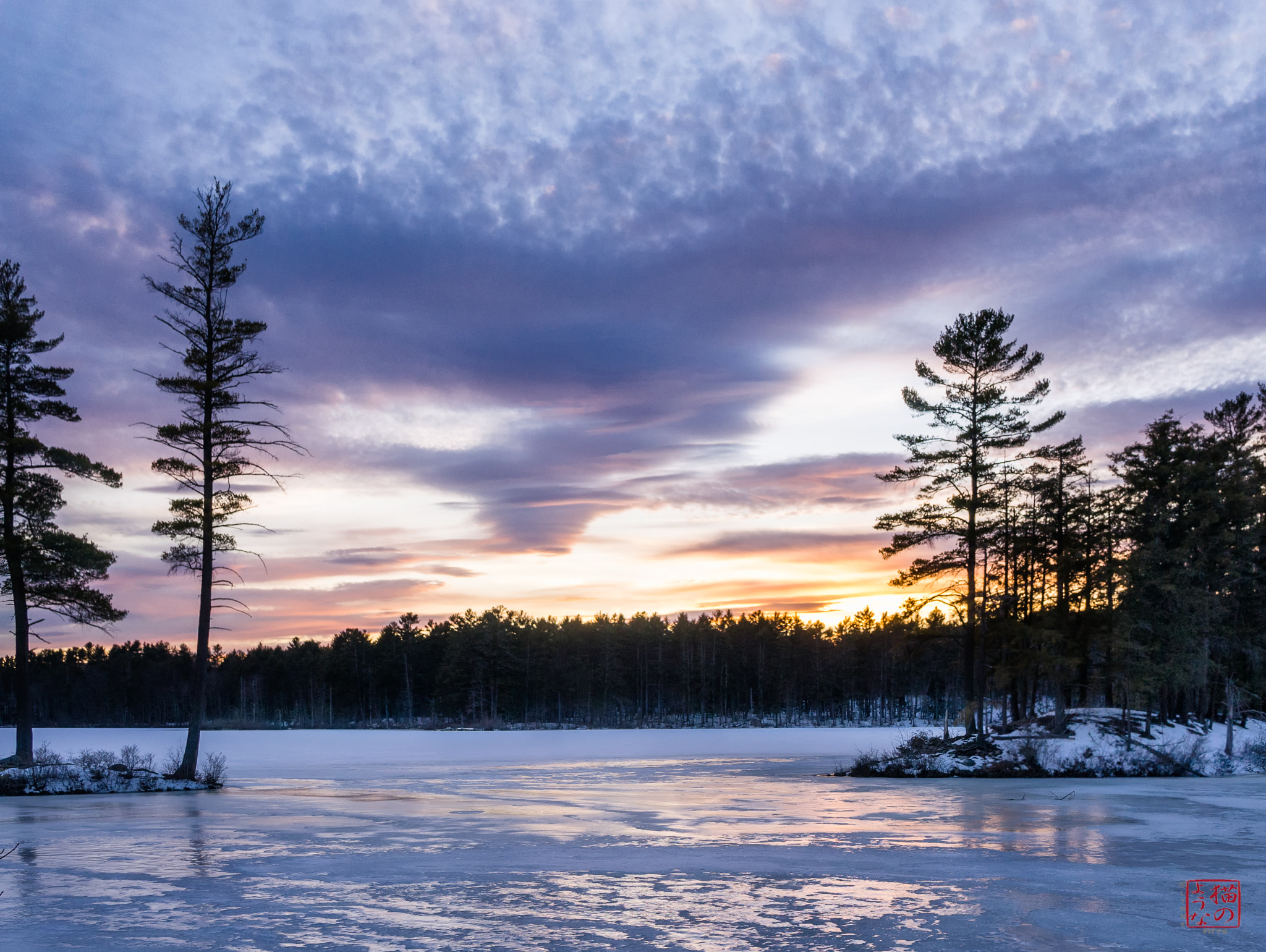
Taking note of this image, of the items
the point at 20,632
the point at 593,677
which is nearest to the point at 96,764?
the point at 20,632

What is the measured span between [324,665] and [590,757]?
3507 inches

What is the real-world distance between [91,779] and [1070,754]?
3469cm

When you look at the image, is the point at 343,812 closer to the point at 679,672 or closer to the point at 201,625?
the point at 201,625

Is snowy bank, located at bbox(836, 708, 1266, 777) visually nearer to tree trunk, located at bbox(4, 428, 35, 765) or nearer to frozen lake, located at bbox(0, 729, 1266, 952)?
frozen lake, located at bbox(0, 729, 1266, 952)

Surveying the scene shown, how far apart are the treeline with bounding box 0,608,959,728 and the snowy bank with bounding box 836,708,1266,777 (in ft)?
229

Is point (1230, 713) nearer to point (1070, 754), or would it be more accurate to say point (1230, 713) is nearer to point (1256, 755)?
point (1256, 755)

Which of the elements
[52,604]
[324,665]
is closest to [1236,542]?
[52,604]

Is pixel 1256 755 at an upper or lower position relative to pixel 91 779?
lower

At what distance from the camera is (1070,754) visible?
3834cm

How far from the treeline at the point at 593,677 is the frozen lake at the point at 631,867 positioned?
283ft
